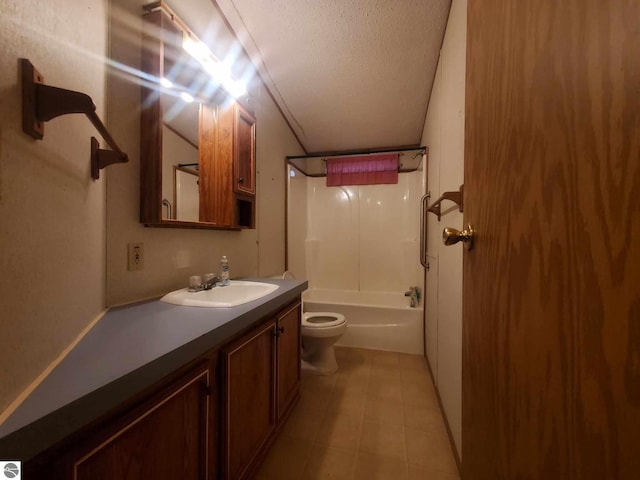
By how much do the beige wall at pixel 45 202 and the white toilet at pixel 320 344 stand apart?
4.83 feet

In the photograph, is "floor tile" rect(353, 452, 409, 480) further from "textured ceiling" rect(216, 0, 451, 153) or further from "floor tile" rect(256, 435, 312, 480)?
"textured ceiling" rect(216, 0, 451, 153)

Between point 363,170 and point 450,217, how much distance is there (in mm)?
1977

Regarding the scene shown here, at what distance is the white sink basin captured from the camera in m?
1.01

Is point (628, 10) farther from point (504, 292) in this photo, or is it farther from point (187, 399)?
point (187, 399)

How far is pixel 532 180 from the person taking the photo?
38 centimetres

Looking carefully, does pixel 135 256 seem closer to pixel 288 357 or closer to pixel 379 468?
pixel 288 357

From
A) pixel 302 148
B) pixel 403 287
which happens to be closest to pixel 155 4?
pixel 302 148

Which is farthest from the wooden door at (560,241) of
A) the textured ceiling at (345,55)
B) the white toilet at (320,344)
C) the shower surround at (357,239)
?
the shower surround at (357,239)

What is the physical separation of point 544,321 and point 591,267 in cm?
11

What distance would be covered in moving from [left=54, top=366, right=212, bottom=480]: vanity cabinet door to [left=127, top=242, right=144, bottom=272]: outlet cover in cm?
56

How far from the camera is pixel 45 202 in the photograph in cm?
55

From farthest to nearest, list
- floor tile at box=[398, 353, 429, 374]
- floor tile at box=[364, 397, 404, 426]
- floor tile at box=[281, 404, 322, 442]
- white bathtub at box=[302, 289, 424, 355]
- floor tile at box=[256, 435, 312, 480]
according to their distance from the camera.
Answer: white bathtub at box=[302, 289, 424, 355], floor tile at box=[398, 353, 429, 374], floor tile at box=[364, 397, 404, 426], floor tile at box=[281, 404, 322, 442], floor tile at box=[256, 435, 312, 480]

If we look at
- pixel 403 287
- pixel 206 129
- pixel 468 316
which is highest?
pixel 206 129

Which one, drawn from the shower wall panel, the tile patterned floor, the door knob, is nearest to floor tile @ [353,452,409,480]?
the tile patterned floor
